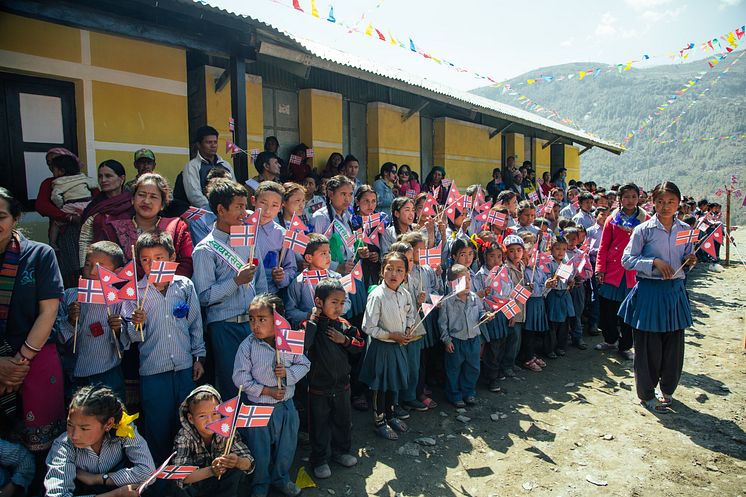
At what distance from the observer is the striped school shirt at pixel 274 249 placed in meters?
3.83

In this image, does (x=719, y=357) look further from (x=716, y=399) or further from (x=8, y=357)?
(x=8, y=357)

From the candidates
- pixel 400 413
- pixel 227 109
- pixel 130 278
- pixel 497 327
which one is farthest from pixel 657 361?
pixel 227 109

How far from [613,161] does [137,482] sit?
61.9m

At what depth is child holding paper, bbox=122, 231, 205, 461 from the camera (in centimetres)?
310

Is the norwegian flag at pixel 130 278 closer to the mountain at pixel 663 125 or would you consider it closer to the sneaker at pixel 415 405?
the sneaker at pixel 415 405

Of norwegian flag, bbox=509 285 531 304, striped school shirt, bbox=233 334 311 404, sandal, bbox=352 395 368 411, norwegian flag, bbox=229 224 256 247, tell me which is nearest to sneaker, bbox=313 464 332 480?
striped school shirt, bbox=233 334 311 404

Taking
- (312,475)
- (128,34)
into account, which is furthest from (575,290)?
(128,34)

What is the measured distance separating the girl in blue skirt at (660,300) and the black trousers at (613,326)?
1.42 m

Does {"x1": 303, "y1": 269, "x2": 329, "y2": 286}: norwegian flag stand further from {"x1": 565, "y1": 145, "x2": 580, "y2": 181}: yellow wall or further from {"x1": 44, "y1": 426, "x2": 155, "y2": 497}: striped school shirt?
{"x1": 565, "y1": 145, "x2": 580, "y2": 181}: yellow wall

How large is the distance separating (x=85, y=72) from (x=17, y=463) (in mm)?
4427

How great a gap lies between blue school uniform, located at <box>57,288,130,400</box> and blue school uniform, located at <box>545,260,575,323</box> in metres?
4.76

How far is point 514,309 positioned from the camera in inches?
189

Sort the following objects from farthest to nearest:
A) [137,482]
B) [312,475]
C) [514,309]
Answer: [514,309] < [312,475] < [137,482]

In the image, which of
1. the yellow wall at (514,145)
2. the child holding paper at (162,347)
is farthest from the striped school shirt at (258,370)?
the yellow wall at (514,145)
